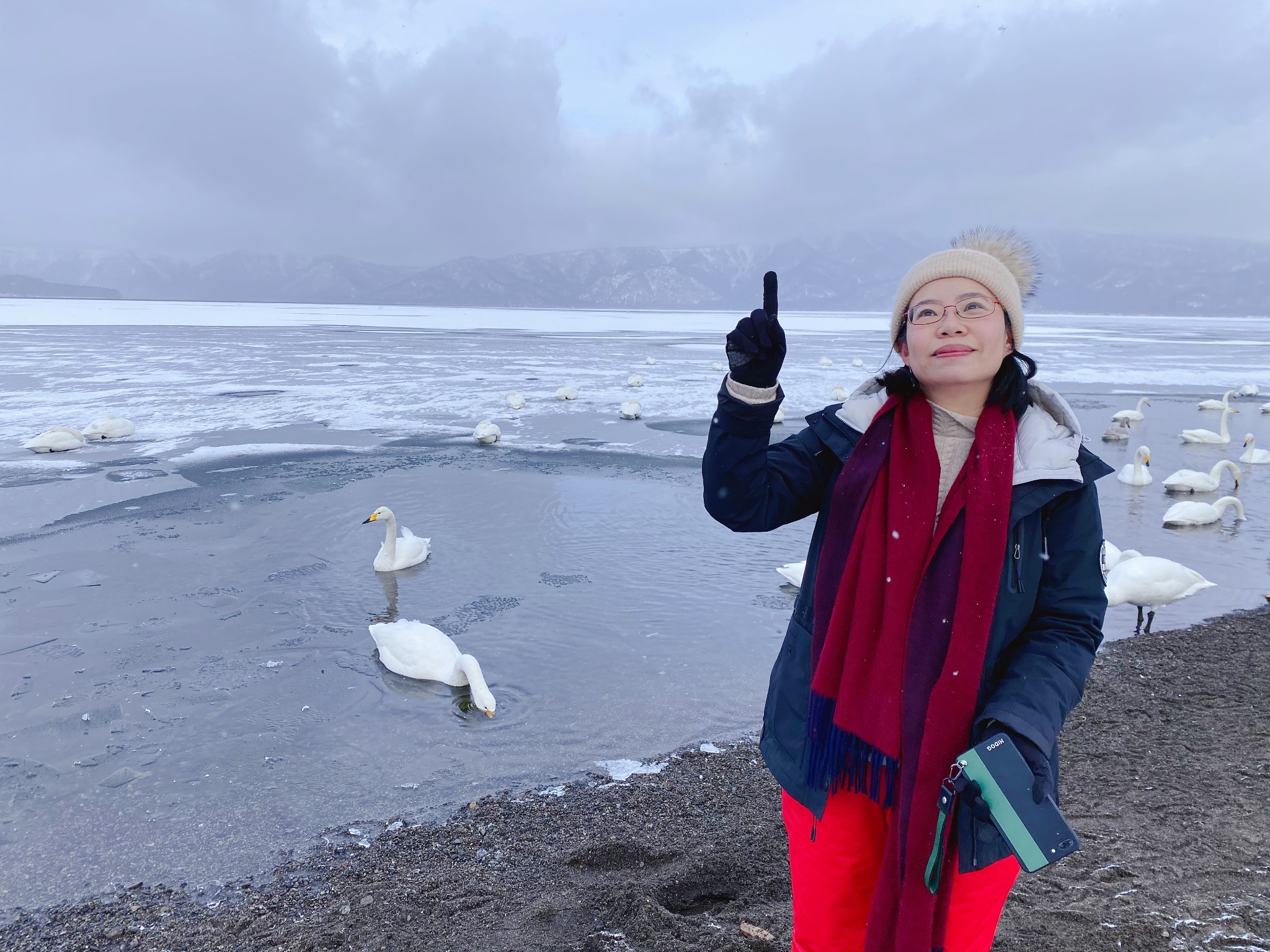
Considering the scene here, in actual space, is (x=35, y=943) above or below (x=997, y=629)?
below

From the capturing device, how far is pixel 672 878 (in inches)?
135

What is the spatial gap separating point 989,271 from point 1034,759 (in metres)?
1.08

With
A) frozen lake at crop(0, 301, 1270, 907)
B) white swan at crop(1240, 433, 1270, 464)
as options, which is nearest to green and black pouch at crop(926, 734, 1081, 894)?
frozen lake at crop(0, 301, 1270, 907)

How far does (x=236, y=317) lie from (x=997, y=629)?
8277cm

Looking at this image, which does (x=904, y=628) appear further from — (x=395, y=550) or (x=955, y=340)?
(x=395, y=550)

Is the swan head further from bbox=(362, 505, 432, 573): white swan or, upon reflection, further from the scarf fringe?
the scarf fringe

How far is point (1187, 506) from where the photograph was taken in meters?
9.18

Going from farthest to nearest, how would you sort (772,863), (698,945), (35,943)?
1. (772,863)
2. (35,943)
3. (698,945)

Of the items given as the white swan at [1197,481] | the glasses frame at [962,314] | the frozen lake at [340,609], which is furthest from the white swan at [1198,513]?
the glasses frame at [962,314]

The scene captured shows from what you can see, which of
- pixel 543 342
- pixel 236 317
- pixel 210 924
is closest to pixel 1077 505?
pixel 210 924

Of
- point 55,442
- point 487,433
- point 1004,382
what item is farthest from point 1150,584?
point 55,442

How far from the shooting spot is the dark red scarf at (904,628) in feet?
5.75

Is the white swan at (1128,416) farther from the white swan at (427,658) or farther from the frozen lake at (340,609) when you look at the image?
the white swan at (427,658)

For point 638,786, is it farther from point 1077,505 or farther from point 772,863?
point 1077,505
